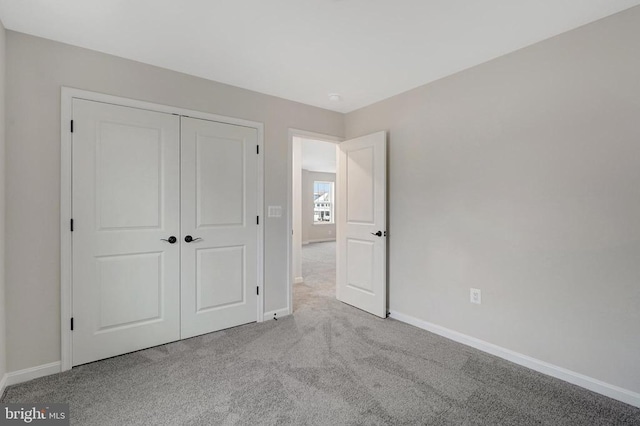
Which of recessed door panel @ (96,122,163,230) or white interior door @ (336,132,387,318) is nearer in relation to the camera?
recessed door panel @ (96,122,163,230)

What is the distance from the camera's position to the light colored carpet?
1751 millimetres

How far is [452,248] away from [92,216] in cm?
307

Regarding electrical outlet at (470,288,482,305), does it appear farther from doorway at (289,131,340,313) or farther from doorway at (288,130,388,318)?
doorway at (289,131,340,313)

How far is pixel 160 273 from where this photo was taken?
2643 millimetres

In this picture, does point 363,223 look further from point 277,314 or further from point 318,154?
point 318,154

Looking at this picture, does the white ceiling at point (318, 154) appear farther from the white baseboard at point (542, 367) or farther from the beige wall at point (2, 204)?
the beige wall at point (2, 204)

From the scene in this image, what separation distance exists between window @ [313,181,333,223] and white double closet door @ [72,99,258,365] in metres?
7.43

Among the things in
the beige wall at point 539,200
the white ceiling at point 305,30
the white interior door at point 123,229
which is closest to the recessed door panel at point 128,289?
the white interior door at point 123,229

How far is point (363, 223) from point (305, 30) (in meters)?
2.12

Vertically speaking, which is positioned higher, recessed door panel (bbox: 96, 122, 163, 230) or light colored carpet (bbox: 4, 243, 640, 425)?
recessed door panel (bbox: 96, 122, 163, 230)

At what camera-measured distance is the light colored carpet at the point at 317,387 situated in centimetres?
175

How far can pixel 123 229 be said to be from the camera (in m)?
2.46

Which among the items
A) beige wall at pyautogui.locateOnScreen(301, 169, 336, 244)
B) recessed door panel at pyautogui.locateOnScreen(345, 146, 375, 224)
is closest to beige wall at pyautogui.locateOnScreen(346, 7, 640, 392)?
recessed door panel at pyautogui.locateOnScreen(345, 146, 375, 224)

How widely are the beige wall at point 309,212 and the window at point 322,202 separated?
189 millimetres
